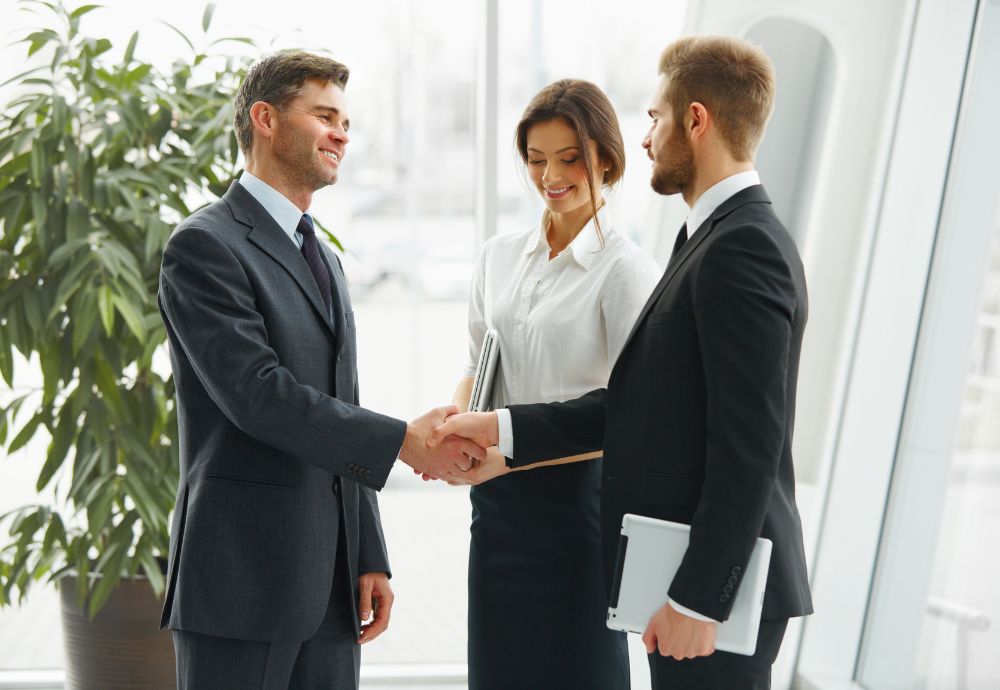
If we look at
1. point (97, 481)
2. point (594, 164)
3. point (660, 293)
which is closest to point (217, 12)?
point (97, 481)

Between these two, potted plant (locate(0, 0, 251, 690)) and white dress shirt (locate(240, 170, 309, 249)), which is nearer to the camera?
white dress shirt (locate(240, 170, 309, 249))

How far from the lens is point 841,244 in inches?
132

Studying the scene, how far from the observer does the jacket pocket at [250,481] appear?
1646mm

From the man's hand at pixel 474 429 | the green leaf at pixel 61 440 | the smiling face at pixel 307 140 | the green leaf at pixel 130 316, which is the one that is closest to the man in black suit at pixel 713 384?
the man's hand at pixel 474 429

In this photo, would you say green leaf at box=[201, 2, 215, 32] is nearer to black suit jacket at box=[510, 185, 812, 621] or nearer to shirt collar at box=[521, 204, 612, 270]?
shirt collar at box=[521, 204, 612, 270]

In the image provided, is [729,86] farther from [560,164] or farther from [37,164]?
[37,164]

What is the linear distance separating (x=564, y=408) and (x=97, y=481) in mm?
1603

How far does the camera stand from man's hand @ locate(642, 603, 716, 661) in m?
1.43

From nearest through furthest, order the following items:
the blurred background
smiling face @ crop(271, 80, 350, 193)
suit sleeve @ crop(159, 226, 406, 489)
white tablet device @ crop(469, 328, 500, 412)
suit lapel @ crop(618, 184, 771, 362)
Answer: suit lapel @ crop(618, 184, 771, 362), suit sleeve @ crop(159, 226, 406, 489), smiling face @ crop(271, 80, 350, 193), white tablet device @ crop(469, 328, 500, 412), the blurred background

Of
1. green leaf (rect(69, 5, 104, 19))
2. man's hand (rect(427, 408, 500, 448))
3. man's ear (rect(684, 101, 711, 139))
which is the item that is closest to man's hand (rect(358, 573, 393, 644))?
man's hand (rect(427, 408, 500, 448))

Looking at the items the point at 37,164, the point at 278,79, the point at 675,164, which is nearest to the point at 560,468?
the point at 675,164

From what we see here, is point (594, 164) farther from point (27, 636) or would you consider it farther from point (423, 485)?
point (423, 485)

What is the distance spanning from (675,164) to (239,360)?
2.64ft

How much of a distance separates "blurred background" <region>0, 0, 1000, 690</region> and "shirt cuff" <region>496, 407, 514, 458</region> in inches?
24.5
